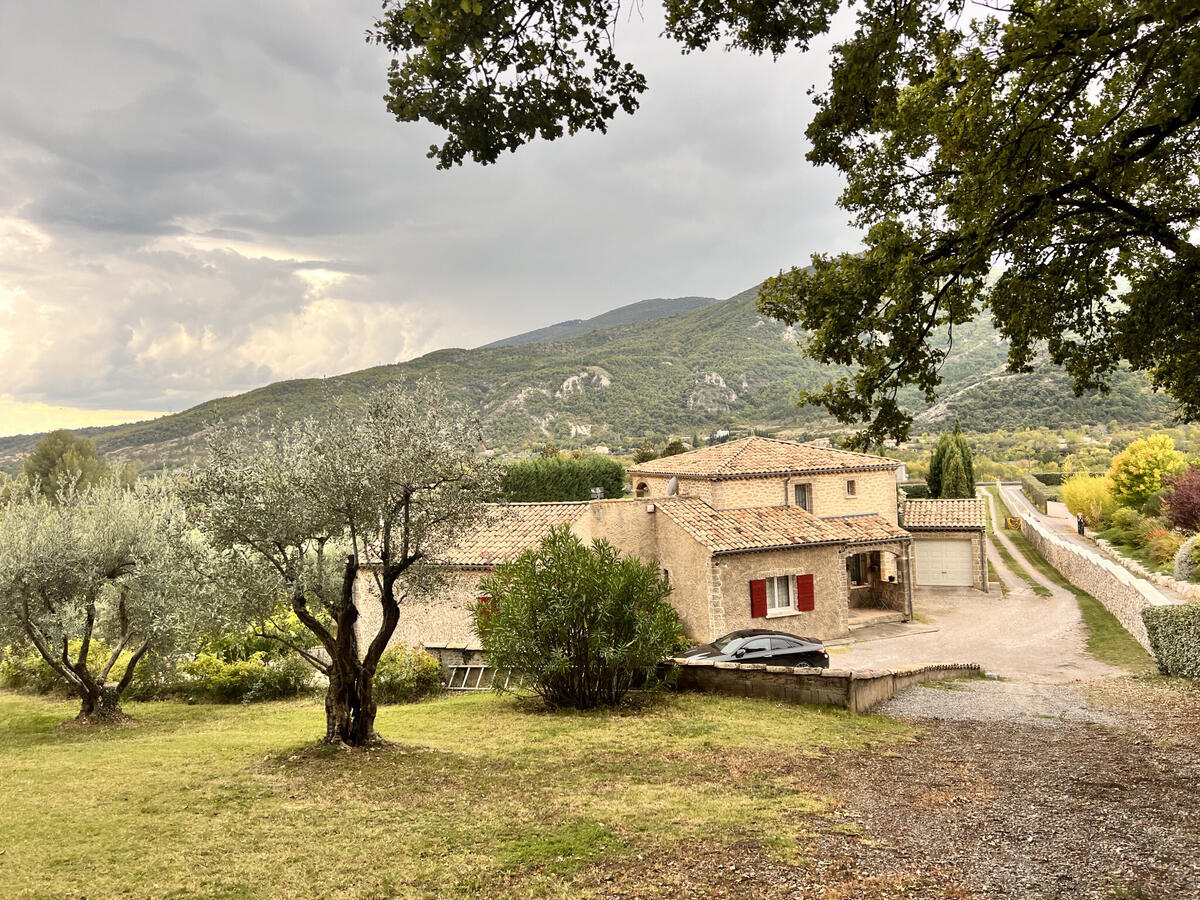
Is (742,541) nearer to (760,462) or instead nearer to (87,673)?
(760,462)

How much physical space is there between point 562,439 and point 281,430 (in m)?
78.9

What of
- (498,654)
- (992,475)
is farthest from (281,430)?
(992,475)

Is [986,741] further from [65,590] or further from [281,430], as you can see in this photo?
[65,590]

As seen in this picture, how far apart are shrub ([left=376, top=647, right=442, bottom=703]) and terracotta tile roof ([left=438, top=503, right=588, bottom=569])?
10.7 feet

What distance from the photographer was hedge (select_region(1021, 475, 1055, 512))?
55.5m

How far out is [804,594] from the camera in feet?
82.5

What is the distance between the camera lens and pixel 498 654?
15.0 metres

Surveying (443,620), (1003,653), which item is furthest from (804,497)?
(443,620)

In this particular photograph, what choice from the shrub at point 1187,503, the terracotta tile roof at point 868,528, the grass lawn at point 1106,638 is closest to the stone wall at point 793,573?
the terracotta tile roof at point 868,528

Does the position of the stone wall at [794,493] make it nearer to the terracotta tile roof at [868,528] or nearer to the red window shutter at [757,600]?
the terracotta tile roof at [868,528]

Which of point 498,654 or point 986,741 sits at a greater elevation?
point 498,654

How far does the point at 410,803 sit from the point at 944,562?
30.1 metres

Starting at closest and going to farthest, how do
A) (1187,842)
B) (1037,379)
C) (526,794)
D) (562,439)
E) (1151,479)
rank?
(1187,842) < (526,794) < (1151,479) < (1037,379) < (562,439)

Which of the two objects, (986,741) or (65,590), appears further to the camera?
(65,590)
